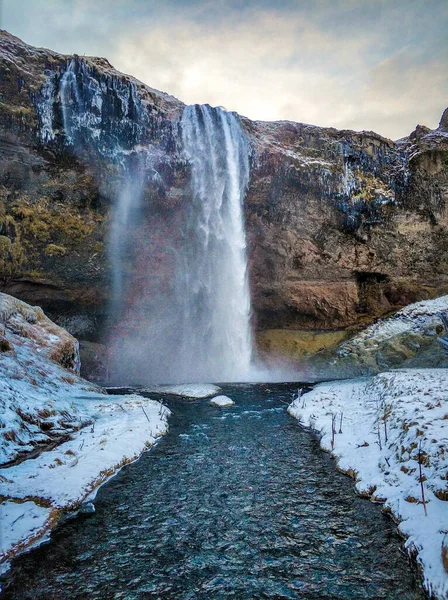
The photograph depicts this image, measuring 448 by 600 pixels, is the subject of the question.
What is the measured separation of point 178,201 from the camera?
28.9 m

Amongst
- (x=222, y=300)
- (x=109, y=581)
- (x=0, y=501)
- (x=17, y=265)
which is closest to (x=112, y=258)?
A: (x=17, y=265)

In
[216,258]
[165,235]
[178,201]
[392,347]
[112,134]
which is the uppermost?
[112,134]

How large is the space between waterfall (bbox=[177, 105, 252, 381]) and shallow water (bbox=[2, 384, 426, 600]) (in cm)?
2040

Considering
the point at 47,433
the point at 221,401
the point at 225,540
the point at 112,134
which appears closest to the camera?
the point at 225,540

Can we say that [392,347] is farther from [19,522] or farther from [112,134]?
[19,522]

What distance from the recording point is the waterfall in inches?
1105

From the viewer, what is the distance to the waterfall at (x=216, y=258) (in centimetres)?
2808

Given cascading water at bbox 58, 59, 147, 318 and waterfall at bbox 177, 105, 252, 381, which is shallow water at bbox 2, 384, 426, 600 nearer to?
waterfall at bbox 177, 105, 252, 381

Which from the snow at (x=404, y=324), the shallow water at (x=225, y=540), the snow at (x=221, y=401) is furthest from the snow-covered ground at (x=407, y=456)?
the snow at (x=404, y=324)

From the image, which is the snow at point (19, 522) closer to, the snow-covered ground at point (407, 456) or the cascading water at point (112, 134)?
the snow-covered ground at point (407, 456)

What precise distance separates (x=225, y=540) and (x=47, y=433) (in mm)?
5842

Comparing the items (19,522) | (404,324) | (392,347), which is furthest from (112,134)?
(404,324)

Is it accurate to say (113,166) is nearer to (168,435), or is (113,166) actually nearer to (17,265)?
(17,265)

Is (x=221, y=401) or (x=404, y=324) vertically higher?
(x=404, y=324)
